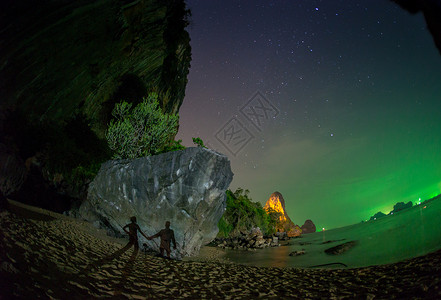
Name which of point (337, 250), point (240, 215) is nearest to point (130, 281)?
point (337, 250)

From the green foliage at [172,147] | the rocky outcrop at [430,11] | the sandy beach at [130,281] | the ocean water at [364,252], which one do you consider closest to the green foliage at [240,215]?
the ocean water at [364,252]

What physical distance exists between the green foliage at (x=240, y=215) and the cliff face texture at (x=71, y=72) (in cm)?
2589

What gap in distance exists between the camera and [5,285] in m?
3.22

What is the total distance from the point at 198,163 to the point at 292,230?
93680 millimetres

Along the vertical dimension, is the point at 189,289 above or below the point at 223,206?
below

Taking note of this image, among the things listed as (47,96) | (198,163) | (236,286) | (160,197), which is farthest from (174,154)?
(47,96)

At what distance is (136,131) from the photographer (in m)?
22.0

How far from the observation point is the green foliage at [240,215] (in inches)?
1508

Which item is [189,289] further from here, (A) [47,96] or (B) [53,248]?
(A) [47,96]

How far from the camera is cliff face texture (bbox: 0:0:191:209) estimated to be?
393 inches

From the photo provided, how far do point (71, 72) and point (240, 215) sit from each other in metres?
36.5

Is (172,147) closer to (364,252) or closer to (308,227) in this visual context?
(364,252)

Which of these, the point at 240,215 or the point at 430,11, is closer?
the point at 430,11

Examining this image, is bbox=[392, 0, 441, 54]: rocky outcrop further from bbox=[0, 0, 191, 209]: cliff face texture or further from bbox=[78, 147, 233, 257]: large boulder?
bbox=[0, 0, 191, 209]: cliff face texture
